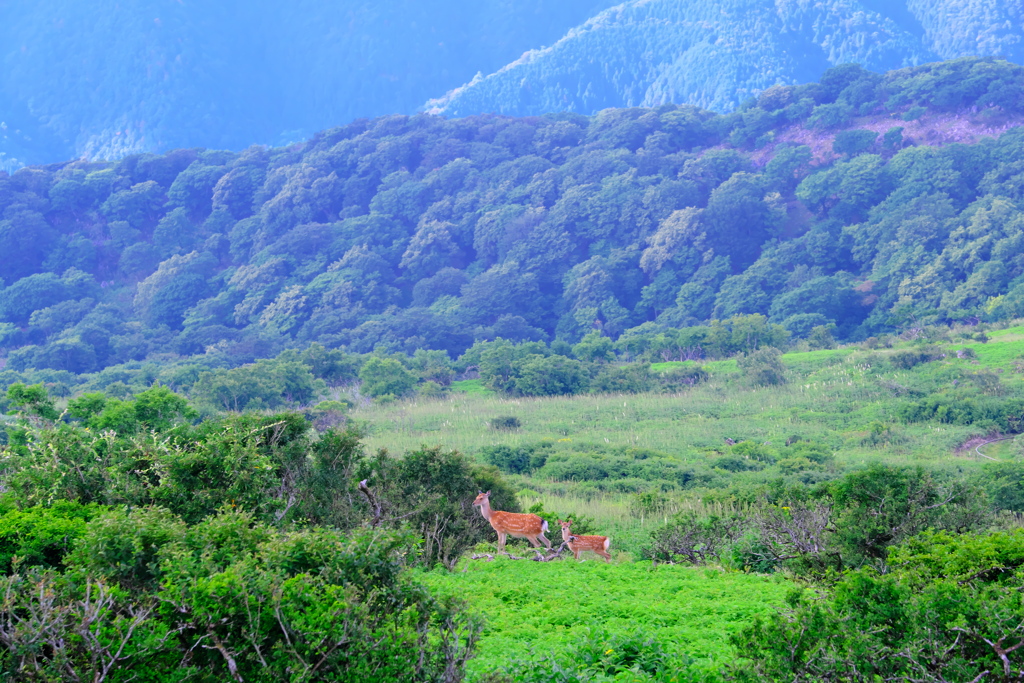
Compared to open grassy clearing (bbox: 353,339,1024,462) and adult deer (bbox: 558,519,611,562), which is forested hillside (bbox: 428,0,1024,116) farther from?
adult deer (bbox: 558,519,611,562)

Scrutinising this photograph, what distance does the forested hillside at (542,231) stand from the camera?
45844mm

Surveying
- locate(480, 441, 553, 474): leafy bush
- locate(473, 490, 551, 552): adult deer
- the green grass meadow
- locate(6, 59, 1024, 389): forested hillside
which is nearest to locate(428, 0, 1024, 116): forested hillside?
locate(6, 59, 1024, 389): forested hillside

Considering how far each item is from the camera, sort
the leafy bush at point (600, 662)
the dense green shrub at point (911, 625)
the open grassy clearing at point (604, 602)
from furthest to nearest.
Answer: the open grassy clearing at point (604, 602) → the leafy bush at point (600, 662) → the dense green shrub at point (911, 625)

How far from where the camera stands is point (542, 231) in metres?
55.6

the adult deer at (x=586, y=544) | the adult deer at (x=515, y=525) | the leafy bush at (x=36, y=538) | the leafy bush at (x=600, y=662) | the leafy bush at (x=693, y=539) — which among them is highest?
the leafy bush at (x=36, y=538)

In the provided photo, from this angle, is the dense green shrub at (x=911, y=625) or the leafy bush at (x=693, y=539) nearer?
the dense green shrub at (x=911, y=625)

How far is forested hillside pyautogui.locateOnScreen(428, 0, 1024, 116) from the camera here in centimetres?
7906

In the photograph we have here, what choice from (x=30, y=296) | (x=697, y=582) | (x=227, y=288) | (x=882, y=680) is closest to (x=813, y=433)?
(x=697, y=582)

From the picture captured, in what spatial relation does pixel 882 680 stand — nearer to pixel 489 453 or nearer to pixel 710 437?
pixel 489 453

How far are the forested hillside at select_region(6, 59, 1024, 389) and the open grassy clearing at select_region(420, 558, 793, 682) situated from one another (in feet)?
89.7

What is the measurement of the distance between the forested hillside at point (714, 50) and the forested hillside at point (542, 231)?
782 inches

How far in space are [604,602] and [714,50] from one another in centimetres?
8276

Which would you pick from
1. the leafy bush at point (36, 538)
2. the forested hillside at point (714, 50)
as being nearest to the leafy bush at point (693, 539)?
the leafy bush at point (36, 538)

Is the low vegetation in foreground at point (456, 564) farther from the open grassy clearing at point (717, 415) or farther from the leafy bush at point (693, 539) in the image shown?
the open grassy clearing at point (717, 415)
